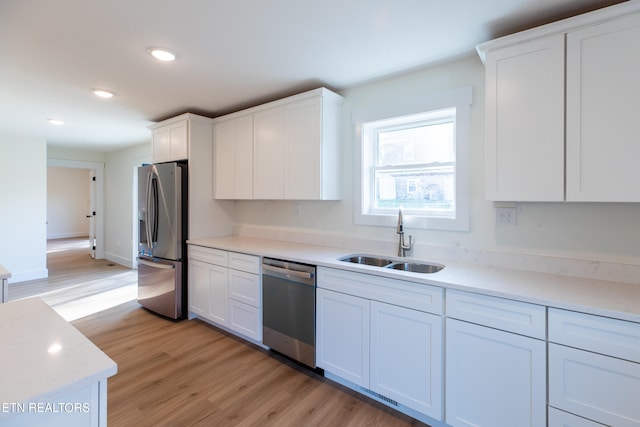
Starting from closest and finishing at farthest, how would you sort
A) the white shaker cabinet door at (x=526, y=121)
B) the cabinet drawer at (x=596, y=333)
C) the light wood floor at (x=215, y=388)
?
the cabinet drawer at (x=596, y=333) → the white shaker cabinet door at (x=526, y=121) → the light wood floor at (x=215, y=388)

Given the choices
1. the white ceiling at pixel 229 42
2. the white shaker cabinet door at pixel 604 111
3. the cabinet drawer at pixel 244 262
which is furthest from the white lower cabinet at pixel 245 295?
the white shaker cabinet door at pixel 604 111

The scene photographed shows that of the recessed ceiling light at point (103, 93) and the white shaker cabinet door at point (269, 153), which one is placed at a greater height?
the recessed ceiling light at point (103, 93)

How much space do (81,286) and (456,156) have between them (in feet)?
17.7

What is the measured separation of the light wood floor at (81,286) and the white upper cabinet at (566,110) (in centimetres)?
451

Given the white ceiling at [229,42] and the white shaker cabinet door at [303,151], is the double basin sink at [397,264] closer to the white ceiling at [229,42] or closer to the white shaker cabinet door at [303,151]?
the white shaker cabinet door at [303,151]

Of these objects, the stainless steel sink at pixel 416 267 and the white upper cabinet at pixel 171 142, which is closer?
the stainless steel sink at pixel 416 267

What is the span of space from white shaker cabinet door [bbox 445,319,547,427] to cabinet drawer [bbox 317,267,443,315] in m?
0.15

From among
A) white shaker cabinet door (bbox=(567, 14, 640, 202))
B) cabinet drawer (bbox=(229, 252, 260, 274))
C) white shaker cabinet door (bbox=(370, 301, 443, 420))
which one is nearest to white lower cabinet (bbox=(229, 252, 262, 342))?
cabinet drawer (bbox=(229, 252, 260, 274))

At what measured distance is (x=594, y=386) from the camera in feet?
4.44

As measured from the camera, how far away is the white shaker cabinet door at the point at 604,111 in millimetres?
1496

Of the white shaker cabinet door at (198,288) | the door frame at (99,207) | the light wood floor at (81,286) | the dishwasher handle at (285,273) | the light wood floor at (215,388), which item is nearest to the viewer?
the light wood floor at (215,388)

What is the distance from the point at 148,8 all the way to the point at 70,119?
3124 millimetres

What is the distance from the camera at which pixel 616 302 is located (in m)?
1.39

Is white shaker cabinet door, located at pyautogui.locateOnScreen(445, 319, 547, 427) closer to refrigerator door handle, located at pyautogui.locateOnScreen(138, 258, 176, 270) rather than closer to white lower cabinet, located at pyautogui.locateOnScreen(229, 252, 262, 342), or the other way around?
white lower cabinet, located at pyautogui.locateOnScreen(229, 252, 262, 342)
